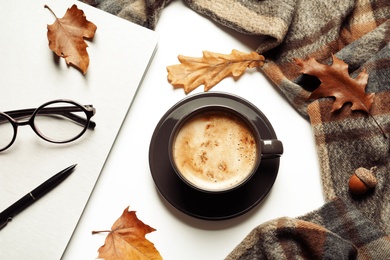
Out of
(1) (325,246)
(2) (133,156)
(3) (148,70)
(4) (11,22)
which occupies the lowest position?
(1) (325,246)

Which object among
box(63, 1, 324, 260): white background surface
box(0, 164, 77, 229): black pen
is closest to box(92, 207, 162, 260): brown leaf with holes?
box(63, 1, 324, 260): white background surface

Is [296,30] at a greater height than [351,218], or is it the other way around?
[296,30]

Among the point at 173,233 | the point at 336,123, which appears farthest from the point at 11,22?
the point at 336,123

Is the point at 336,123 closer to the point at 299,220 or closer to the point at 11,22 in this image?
the point at 299,220

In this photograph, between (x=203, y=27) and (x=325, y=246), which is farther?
(x=203, y=27)

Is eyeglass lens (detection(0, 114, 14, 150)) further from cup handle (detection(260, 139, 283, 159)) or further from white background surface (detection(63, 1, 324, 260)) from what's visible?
cup handle (detection(260, 139, 283, 159))

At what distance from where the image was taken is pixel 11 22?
1.11 metres

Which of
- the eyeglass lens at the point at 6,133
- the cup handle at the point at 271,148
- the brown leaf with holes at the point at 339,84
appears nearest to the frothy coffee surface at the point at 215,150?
the cup handle at the point at 271,148

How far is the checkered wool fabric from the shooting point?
3.41 ft

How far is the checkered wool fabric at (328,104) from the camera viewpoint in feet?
3.41

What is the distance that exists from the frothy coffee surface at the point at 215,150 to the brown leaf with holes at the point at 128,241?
0.46ft

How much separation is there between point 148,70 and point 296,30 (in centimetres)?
31

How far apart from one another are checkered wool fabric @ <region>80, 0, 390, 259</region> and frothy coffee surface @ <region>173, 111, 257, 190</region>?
0.39 ft

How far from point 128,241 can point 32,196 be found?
20 centimetres
